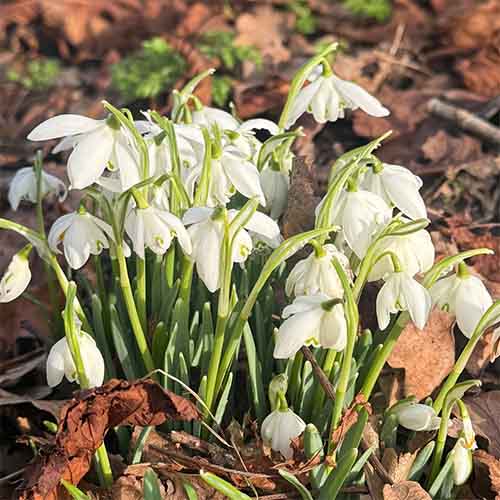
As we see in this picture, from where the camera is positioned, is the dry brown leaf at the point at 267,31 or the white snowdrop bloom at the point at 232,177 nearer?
the white snowdrop bloom at the point at 232,177

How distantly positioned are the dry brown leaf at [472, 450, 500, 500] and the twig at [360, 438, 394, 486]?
23 centimetres

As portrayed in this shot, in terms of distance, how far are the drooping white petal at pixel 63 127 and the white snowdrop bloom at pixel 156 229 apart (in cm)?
18

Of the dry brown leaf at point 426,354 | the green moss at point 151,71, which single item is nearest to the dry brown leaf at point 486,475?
the dry brown leaf at point 426,354

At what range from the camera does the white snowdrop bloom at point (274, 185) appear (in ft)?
6.00

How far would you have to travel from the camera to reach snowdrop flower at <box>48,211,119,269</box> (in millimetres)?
1565

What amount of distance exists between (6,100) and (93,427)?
2561 millimetres

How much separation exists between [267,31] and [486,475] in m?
2.67

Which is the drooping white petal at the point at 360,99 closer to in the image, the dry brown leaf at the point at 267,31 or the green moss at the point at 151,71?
the green moss at the point at 151,71

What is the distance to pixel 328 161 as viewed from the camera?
3035 mm

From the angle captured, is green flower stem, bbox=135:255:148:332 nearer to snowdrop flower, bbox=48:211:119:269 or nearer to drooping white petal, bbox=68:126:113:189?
snowdrop flower, bbox=48:211:119:269

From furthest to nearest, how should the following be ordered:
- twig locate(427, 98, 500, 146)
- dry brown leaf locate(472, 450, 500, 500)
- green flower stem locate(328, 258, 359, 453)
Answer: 1. twig locate(427, 98, 500, 146)
2. dry brown leaf locate(472, 450, 500, 500)
3. green flower stem locate(328, 258, 359, 453)

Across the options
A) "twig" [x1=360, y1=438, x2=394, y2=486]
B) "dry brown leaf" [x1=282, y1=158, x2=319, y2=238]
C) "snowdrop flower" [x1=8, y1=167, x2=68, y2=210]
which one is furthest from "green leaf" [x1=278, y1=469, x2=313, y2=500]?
"snowdrop flower" [x1=8, y1=167, x2=68, y2=210]

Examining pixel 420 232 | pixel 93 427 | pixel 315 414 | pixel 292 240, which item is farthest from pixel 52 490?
pixel 420 232

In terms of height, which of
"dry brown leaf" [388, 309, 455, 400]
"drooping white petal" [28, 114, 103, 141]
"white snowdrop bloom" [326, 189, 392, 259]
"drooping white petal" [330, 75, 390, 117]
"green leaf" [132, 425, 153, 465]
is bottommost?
"green leaf" [132, 425, 153, 465]
